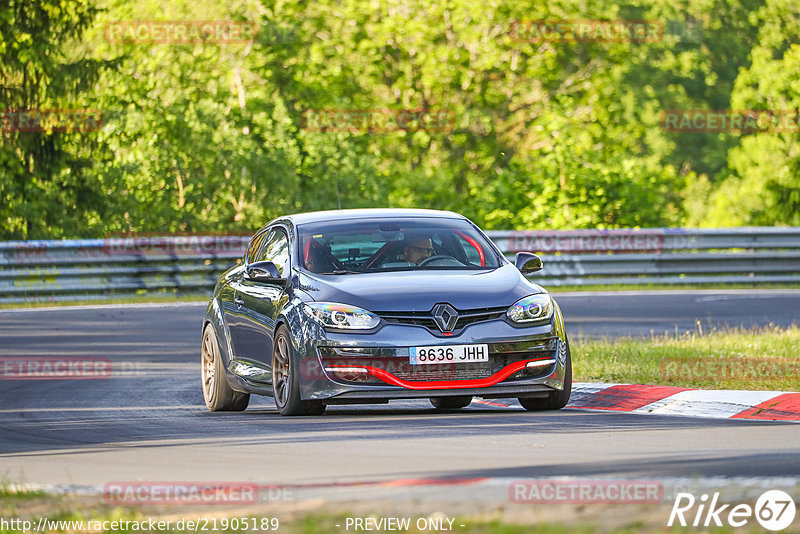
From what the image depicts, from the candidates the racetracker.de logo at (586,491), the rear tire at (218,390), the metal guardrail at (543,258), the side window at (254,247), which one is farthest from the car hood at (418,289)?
the metal guardrail at (543,258)

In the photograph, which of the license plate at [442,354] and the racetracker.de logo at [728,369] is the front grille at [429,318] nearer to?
the license plate at [442,354]

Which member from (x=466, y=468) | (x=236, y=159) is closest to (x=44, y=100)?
(x=236, y=159)

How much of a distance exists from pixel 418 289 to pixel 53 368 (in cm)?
637

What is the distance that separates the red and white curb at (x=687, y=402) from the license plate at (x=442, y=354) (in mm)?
1507

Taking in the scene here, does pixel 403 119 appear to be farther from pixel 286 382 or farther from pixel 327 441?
pixel 327 441

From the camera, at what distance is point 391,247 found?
1187 centimetres

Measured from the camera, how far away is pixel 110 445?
9930 mm

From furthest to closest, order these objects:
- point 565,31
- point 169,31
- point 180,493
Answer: point 565,31 < point 169,31 < point 180,493

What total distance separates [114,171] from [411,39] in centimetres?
1393

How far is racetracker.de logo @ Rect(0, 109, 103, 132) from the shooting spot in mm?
31828

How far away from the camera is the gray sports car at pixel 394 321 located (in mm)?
10680

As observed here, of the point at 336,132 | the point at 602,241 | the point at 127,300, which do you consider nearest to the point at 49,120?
the point at 127,300

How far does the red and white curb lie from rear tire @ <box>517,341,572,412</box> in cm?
41

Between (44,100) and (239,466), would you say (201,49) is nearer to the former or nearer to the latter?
(44,100)
